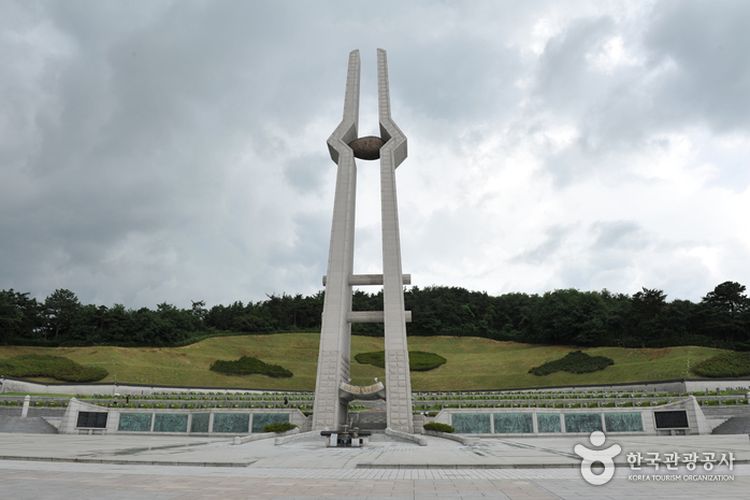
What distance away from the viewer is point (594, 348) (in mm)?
48281

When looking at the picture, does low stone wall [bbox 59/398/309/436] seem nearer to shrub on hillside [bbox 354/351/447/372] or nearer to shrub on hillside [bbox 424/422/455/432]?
shrub on hillside [bbox 424/422/455/432]

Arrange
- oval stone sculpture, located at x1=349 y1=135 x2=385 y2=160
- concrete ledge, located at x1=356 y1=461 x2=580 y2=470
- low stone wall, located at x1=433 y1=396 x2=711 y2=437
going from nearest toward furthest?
1. concrete ledge, located at x1=356 y1=461 x2=580 y2=470
2. low stone wall, located at x1=433 y1=396 x2=711 y2=437
3. oval stone sculpture, located at x1=349 y1=135 x2=385 y2=160

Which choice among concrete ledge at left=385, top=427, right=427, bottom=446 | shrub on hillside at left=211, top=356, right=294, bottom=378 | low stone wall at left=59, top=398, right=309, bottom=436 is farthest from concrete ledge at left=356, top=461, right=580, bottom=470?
shrub on hillside at left=211, top=356, right=294, bottom=378

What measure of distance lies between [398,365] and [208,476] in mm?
17337

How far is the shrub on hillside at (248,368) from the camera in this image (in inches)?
1699

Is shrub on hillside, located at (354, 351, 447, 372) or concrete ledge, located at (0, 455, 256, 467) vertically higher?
shrub on hillside, located at (354, 351, 447, 372)

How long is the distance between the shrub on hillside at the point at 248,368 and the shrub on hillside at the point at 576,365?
2286 cm

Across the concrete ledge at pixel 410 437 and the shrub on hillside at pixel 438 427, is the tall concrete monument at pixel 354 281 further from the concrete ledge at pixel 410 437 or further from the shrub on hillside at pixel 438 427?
the concrete ledge at pixel 410 437

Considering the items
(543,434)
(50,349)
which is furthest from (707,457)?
(50,349)

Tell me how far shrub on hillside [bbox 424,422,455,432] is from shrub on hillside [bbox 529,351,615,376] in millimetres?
23274

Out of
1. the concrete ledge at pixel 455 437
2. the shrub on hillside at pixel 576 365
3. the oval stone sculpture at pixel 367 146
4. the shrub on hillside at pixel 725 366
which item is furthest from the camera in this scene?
the shrub on hillside at pixel 576 365

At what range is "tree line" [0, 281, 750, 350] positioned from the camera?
5134cm

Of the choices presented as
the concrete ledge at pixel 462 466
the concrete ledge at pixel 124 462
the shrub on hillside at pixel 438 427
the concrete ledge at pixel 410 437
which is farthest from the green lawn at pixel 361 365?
the concrete ledge at pixel 124 462

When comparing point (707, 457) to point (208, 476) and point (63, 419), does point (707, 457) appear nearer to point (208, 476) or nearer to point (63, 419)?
point (208, 476)
